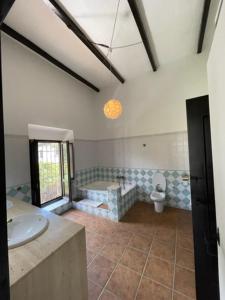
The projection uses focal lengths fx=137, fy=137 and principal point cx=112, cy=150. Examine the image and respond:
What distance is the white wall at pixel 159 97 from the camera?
299cm

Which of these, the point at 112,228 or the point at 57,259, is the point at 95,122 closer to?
the point at 112,228

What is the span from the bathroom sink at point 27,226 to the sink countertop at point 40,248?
0.16 ft

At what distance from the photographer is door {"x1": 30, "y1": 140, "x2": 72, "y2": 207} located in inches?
102

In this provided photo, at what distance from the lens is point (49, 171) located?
10.2ft

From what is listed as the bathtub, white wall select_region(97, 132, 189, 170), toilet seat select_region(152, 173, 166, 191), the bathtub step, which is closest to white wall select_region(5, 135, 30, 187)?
the bathtub step

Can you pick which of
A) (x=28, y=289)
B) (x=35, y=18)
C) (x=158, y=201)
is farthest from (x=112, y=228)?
(x=35, y=18)

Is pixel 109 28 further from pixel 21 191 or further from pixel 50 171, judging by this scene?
pixel 21 191

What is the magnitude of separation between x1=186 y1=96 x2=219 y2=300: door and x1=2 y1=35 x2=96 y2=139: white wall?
8.58 feet

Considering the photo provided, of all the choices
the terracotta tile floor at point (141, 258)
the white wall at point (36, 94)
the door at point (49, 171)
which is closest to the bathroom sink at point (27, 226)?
the terracotta tile floor at point (141, 258)

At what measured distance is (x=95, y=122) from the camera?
14.4ft

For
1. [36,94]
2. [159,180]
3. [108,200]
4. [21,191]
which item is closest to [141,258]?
[108,200]

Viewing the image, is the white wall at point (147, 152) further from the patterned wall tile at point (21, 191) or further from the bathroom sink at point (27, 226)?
the bathroom sink at point (27, 226)

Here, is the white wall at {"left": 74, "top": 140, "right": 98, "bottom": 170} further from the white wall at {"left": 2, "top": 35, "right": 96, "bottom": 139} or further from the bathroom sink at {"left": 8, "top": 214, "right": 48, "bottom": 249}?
the bathroom sink at {"left": 8, "top": 214, "right": 48, "bottom": 249}

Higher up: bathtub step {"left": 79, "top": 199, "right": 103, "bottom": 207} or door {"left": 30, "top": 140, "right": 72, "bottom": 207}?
door {"left": 30, "top": 140, "right": 72, "bottom": 207}
